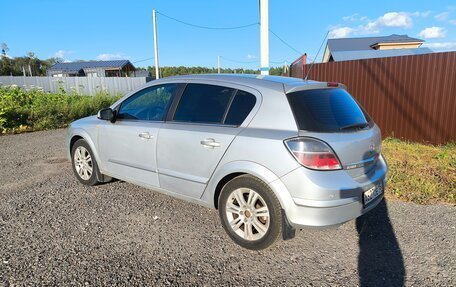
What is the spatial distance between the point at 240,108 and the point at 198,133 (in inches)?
19.9

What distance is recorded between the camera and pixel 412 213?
4.12 m

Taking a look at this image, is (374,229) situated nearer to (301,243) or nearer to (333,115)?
(301,243)

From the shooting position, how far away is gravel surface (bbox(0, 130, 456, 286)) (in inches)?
111

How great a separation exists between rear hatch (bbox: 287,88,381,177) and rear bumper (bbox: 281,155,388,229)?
167mm

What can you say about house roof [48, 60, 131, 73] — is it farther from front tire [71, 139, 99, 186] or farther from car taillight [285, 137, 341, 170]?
car taillight [285, 137, 341, 170]

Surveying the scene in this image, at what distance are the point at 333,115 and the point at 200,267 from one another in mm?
1822

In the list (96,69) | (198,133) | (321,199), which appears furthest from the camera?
(96,69)

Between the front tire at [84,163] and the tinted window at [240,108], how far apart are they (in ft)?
8.02

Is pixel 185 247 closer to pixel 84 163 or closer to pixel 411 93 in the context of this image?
pixel 84 163

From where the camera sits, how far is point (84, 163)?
Result: 5.04 metres

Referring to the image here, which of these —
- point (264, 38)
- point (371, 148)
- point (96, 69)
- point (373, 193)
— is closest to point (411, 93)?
point (264, 38)

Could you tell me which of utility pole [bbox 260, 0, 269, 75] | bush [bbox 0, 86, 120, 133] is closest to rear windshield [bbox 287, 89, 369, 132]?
utility pole [bbox 260, 0, 269, 75]

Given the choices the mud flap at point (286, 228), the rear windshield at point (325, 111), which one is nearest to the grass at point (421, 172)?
the rear windshield at point (325, 111)

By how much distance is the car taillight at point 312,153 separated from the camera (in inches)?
113
